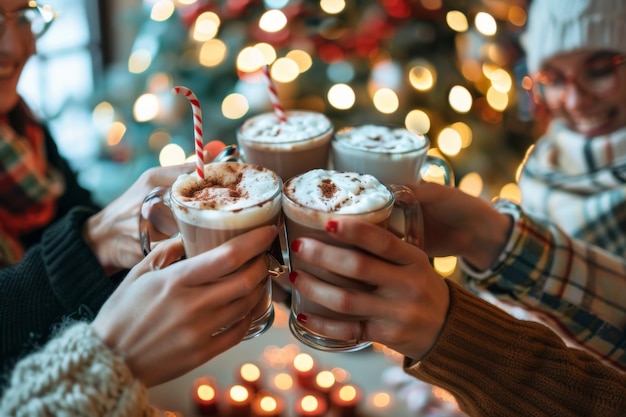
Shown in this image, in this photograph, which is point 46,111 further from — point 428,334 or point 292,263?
point 428,334

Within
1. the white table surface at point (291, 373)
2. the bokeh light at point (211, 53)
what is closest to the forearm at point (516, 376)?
the white table surface at point (291, 373)

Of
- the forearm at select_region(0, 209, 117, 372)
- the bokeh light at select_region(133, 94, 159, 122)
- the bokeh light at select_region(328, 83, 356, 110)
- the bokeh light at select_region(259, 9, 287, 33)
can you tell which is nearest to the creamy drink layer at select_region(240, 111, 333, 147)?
the forearm at select_region(0, 209, 117, 372)

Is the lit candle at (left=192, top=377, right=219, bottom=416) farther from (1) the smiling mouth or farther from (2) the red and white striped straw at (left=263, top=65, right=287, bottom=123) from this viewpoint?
(1) the smiling mouth

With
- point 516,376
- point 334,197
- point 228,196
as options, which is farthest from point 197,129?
point 516,376

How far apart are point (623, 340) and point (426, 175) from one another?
2.02 feet

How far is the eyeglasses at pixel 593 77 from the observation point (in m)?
1.50

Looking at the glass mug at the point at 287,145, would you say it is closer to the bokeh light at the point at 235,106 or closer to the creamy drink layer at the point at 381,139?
the creamy drink layer at the point at 381,139

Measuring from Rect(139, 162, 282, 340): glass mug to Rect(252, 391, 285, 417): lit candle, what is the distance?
2.35 ft

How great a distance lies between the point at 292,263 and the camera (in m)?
0.88

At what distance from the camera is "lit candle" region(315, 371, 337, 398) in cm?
160

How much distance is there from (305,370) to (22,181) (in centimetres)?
106

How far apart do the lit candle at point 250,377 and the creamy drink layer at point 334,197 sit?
0.94 m

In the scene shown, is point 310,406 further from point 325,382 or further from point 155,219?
point 155,219

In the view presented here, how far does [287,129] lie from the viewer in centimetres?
107
